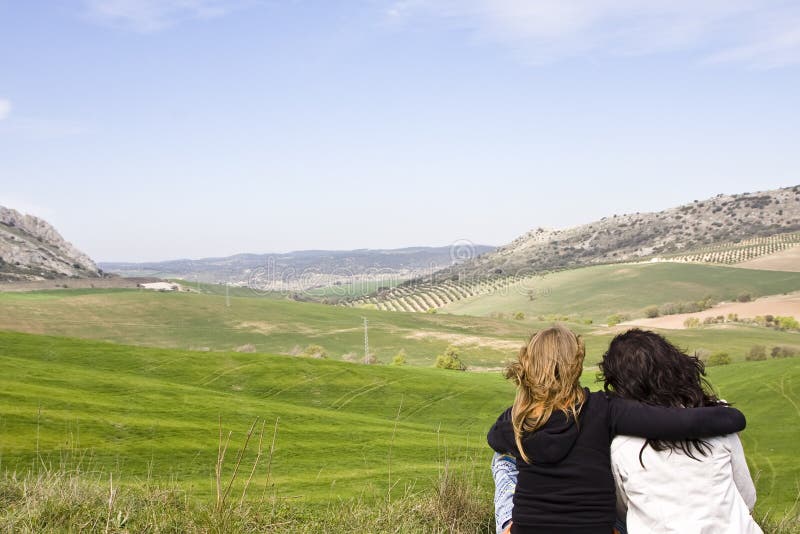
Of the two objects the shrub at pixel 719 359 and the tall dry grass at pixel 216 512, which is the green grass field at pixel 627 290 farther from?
the tall dry grass at pixel 216 512

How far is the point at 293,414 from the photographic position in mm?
18047

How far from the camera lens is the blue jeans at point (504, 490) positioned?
16.8ft

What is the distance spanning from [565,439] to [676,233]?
18607 centimetres

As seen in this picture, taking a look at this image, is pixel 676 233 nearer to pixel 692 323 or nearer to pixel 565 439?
pixel 692 323

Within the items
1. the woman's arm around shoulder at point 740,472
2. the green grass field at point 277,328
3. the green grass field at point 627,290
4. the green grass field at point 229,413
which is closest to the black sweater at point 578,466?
the woman's arm around shoulder at point 740,472

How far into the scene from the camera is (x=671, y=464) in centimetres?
447

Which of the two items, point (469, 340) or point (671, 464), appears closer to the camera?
point (671, 464)

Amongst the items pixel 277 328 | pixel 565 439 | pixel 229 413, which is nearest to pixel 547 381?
pixel 565 439

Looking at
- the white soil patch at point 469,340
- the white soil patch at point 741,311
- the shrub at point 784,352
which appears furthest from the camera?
the white soil patch at point 741,311

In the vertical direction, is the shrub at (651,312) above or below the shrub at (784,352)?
below

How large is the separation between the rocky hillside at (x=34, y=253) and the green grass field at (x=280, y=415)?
108 metres

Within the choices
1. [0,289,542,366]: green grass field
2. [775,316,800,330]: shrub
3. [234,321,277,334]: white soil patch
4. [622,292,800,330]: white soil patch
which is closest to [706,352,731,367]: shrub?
[0,289,542,366]: green grass field

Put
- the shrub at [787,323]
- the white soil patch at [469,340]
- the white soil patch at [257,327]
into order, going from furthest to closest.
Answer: the shrub at [787,323]
the white soil patch at [257,327]
the white soil patch at [469,340]

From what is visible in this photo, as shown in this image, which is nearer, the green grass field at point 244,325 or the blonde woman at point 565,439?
the blonde woman at point 565,439
